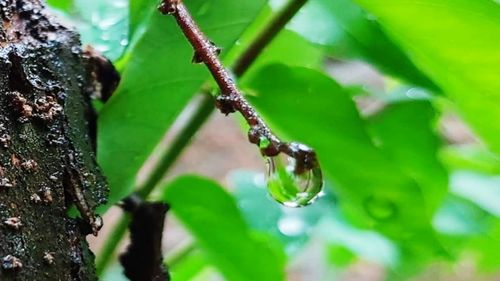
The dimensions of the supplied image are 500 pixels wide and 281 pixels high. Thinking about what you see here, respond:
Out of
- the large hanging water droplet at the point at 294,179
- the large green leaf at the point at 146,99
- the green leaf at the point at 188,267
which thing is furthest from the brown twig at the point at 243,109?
the green leaf at the point at 188,267

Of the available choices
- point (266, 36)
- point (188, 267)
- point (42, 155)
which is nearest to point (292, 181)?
point (42, 155)

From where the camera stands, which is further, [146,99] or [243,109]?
[146,99]

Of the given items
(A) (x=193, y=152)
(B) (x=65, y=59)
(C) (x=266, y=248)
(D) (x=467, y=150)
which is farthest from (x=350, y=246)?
(A) (x=193, y=152)

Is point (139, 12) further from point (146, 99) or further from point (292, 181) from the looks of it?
point (292, 181)

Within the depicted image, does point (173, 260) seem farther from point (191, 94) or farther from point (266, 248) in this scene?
point (191, 94)

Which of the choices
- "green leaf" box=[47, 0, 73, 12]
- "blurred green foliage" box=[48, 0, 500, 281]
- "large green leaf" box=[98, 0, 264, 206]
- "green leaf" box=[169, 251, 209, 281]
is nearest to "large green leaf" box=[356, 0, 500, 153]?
"blurred green foliage" box=[48, 0, 500, 281]

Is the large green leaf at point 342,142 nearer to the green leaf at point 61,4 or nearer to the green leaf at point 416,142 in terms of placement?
the green leaf at point 416,142
